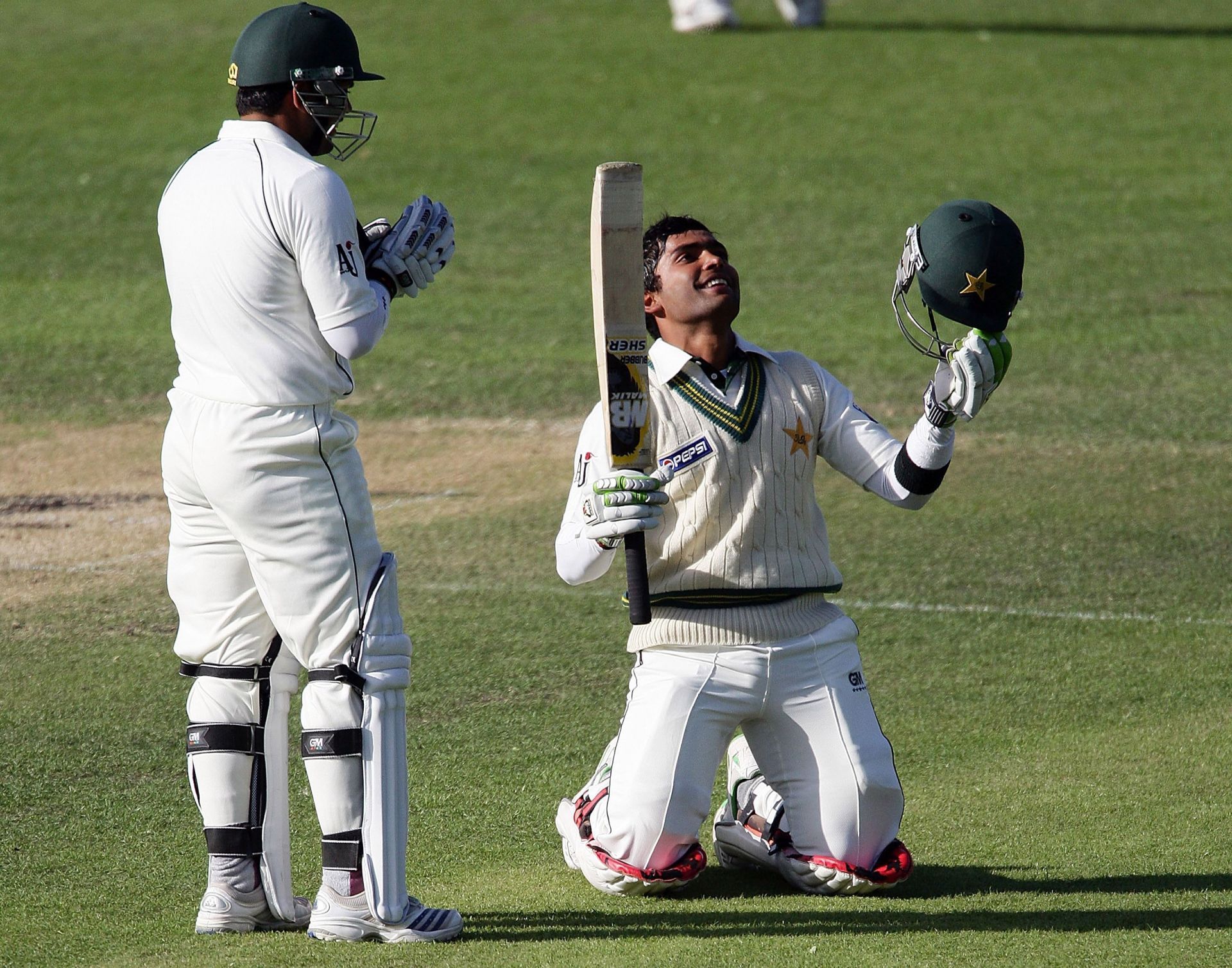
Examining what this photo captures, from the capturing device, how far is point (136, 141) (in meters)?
19.0

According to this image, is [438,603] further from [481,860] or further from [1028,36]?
[1028,36]

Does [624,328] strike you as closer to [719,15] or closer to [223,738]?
[223,738]

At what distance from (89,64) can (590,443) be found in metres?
19.5

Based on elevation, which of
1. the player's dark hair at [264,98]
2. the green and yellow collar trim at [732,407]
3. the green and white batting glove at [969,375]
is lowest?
the green and yellow collar trim at [732,407]

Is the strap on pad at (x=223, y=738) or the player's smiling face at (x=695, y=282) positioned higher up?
the player's smiling face at (x=695, y=282)

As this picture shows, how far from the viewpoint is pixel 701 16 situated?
2331 centimetres

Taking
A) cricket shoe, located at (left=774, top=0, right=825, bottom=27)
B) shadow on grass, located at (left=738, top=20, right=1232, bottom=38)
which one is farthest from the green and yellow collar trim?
cricket shoe, located at (left=774, top=0, right=825, bottom=27)

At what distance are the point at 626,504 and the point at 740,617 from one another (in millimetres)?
567

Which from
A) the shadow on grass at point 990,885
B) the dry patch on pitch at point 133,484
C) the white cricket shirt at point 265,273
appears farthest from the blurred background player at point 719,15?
the white cricket shirt at point 265,273

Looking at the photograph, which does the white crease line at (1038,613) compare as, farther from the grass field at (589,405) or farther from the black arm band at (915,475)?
the black arm band at (915,475)

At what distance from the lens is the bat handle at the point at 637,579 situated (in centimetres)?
436

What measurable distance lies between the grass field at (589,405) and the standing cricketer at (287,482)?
1.13 feet

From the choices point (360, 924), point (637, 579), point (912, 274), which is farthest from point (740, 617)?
point (360, 924)

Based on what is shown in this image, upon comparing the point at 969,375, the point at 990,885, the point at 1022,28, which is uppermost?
the point at 1022,28
